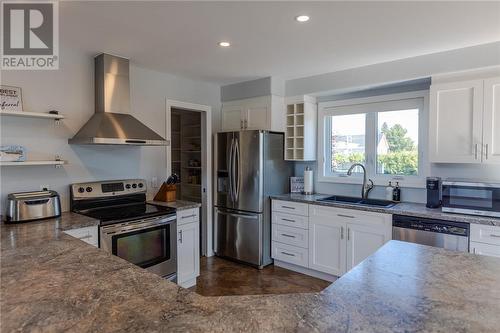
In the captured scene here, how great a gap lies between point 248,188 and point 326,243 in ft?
3.72

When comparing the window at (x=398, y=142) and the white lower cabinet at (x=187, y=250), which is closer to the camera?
the white lower cabinet at (x=187, y=250)

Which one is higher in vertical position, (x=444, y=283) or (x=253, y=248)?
(x=444, y=283)

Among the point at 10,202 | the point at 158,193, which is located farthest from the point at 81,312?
the point at 158,193

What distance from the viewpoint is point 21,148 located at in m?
2.51

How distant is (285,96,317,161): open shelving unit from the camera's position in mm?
3984

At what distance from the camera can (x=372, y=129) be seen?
373 cm

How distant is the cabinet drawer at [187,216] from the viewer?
3101mm

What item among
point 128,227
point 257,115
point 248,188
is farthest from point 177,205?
point 257,115

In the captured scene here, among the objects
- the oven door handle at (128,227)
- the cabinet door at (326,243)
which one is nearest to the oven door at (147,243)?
the oven door handle at (128,227)

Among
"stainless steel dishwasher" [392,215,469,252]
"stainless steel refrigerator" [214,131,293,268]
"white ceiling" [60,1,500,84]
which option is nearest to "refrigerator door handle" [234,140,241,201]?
"stainless steel refrigerator" [214,131,293,268]

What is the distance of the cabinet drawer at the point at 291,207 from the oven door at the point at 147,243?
53.8 inches

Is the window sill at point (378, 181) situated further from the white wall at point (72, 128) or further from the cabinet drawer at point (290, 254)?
the white wall at point (72, 128)

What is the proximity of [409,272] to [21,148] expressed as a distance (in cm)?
291

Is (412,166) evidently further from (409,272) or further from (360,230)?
(409,272)
